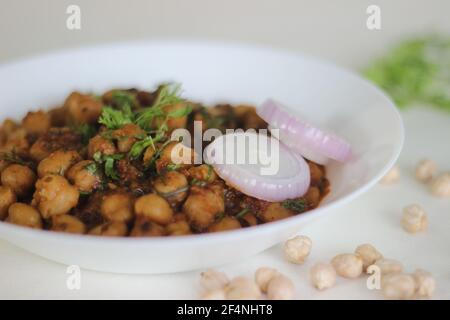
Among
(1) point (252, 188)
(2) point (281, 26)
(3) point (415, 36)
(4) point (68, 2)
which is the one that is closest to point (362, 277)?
(1) point (252, 188)

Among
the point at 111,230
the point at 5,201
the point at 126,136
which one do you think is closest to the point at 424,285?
the point at 111,230

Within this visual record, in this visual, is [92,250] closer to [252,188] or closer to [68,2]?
[252,188]

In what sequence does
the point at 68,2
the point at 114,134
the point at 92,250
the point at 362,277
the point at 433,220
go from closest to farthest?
1. the point at 92,250
2. the point at 362,277
3. the point at 114,134
4. the point at 433,220
5. the point at 68,2

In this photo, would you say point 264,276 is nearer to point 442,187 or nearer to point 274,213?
point 274,213

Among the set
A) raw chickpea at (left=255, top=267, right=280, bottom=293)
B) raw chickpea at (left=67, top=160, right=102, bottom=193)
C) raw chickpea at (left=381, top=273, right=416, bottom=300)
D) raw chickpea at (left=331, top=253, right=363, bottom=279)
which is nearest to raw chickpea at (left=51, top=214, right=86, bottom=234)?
raw chickpea at (left=67, top=160, right=102, bottom=193)

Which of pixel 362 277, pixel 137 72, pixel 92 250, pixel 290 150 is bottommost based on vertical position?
pixel 362 277

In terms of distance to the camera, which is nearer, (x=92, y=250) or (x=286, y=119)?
(x=92, y=250)

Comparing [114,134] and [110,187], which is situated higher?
[114,134]
